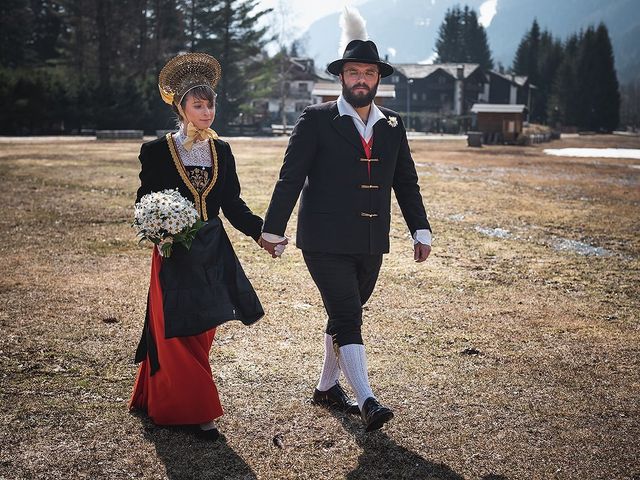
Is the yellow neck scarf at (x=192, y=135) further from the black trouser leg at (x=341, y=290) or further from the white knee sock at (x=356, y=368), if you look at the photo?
the white knee sock at (x=356, y=368)

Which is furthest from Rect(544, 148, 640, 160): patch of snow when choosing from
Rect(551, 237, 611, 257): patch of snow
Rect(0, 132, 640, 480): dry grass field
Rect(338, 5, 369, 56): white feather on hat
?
Rect(338, 5, 369, 56): white feather on hat

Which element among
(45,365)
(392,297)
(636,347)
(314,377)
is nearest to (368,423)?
(314,377)

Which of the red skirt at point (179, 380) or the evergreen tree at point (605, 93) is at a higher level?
the evergreen tree at point (605, 93)

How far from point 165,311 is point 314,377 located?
4.96ft

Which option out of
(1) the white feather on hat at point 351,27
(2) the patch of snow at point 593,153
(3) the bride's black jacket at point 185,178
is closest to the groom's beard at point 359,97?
(1) the white feather on hat at point 351,27

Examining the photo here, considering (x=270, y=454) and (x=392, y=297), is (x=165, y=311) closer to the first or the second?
(x=270, y=454)

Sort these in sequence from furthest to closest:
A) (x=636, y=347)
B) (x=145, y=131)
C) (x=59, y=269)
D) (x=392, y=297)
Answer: (x=145, y=131)
(x=59, y=269)
(x=392, y=297)
(x=636, y=347)

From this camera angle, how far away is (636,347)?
6.39 m

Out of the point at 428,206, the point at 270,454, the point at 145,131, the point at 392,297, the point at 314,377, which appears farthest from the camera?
the point at 145,131

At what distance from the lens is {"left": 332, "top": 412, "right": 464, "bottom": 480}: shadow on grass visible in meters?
3.96

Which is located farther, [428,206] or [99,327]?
[428,206]

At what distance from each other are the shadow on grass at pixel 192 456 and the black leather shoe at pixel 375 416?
2.40 ft

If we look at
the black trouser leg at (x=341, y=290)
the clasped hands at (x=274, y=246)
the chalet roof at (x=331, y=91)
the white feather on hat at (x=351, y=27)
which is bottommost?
the black trouser leg at (x=341, y=290)

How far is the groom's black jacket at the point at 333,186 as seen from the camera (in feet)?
15.2
